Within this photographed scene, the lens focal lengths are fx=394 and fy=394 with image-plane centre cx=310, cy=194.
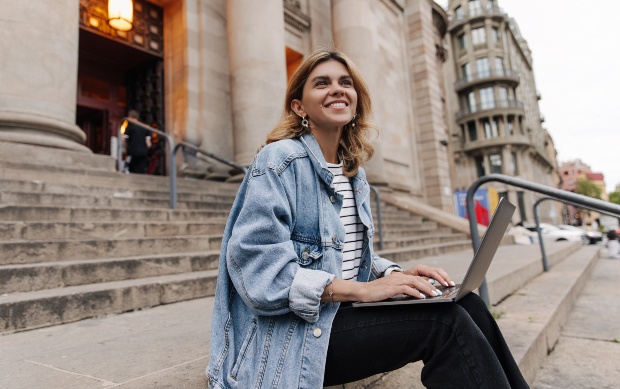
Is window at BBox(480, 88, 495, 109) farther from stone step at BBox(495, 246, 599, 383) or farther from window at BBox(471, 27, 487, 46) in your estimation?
stone step at BBox(495, 246, 599, 383)

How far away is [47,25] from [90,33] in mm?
4261

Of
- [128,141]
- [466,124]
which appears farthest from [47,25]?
[466,124]

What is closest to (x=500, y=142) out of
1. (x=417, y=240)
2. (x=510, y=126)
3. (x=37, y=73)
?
(x=510, y=126)

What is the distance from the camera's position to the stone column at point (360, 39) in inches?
480

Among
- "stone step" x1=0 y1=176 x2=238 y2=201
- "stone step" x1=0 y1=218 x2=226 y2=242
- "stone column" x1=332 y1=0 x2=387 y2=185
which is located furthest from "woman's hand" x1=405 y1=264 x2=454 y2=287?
"stone column" x1=332 y1=0 x2=387 y2=185

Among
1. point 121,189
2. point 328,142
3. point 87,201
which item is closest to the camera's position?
point 328,142

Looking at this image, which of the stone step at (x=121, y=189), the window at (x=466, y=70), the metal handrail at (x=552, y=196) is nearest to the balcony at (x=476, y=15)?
the window at (x=466, y=70)

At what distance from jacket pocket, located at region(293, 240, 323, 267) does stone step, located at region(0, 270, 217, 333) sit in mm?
2136

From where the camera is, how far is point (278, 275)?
3.84 ft

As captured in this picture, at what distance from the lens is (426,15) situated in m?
17.1

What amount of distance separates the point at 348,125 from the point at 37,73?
503 cm

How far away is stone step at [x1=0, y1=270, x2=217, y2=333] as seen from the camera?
2.45m

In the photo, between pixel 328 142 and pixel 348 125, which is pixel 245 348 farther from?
pixel 348 125

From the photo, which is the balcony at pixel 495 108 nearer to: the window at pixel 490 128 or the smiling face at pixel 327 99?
the window at pixel 490 128
